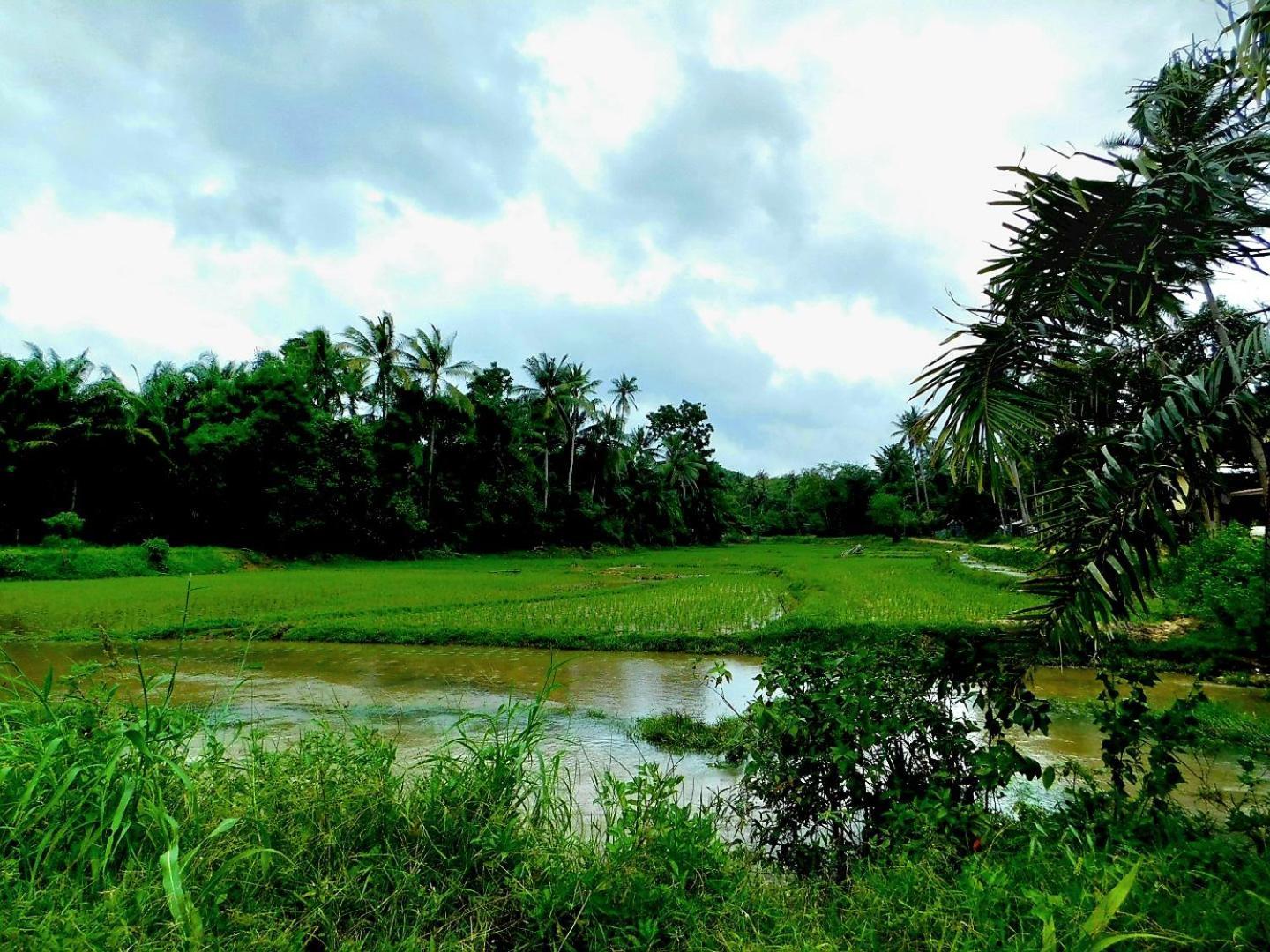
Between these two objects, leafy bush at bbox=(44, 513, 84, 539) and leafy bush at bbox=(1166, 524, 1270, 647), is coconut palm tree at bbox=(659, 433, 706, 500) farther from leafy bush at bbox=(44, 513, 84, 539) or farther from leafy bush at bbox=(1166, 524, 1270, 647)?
leafy bush at bbox=(1166, 524, 1270, 647)

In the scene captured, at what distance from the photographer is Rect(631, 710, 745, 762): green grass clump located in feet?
17.1

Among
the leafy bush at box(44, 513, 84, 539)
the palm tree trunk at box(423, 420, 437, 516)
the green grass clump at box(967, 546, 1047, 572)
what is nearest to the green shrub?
the leafy bush at box(44, 513, 84, 539)

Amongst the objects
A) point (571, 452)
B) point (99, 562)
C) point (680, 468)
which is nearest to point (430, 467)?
point (571, 452)

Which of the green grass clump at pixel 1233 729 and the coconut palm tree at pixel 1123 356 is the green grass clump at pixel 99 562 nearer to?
the coconut palm tree at pixel 1123 356

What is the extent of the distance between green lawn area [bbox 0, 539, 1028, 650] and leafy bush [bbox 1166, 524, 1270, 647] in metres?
2.25

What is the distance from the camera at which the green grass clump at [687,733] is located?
5219 mm

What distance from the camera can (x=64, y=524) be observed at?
20656mm

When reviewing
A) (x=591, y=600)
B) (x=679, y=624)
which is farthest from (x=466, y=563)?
(x=679, y=624)

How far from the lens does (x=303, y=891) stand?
84.0 inches

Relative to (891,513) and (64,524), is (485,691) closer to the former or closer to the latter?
(64,524)

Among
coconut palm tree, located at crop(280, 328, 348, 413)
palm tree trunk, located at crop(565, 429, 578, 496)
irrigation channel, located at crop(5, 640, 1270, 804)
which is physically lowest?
irrigation channel, located at crop(5, 640, 1270, 804)

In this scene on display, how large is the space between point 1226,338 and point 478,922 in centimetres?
396

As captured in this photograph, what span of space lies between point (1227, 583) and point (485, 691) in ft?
30.8

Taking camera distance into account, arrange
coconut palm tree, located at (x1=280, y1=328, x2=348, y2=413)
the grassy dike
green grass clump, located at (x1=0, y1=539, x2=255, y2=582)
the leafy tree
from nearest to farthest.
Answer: the grassy dike, green grass clump, located at (x1=0, y1=539, x2=255, y2=582), coconut palm tree, located at (x1=280, y1=328, x2=348, y2=413), the leafy tree
